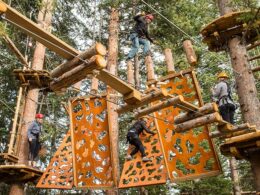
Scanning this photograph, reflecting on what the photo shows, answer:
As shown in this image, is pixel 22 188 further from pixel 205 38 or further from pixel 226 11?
pixel 226 11

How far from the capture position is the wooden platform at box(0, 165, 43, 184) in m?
6.40

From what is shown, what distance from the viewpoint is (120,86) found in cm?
438

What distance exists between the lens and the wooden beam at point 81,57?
144 inches

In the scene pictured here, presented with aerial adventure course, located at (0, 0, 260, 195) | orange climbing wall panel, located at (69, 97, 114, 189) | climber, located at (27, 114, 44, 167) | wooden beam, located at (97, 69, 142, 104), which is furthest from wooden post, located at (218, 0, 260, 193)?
climber, located at (27, 114, 44, 167)

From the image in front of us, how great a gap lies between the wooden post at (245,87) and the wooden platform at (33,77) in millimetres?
3749

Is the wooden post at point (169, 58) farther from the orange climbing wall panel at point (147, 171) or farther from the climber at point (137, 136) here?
the climber at point (137, 136)

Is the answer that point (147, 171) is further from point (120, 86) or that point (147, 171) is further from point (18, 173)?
point (18, 173)

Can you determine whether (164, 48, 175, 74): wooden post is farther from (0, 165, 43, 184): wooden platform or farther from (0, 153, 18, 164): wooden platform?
(0, 153, 18, 164): wooden platform

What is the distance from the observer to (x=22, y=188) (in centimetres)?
701

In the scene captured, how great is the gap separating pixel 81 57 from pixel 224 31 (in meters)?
3.53

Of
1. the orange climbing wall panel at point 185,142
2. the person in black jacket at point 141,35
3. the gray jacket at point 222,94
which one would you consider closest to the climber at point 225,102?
the gray jacket at point 222,94

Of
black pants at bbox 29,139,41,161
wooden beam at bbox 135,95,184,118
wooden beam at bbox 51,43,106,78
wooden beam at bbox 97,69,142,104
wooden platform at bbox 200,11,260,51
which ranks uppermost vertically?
wooden platform at bbox 200,11,260,51

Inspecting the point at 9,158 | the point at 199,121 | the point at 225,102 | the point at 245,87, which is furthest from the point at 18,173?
the point at 245,87

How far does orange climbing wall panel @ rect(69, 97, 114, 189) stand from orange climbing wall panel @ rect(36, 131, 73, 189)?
0.26 meters
